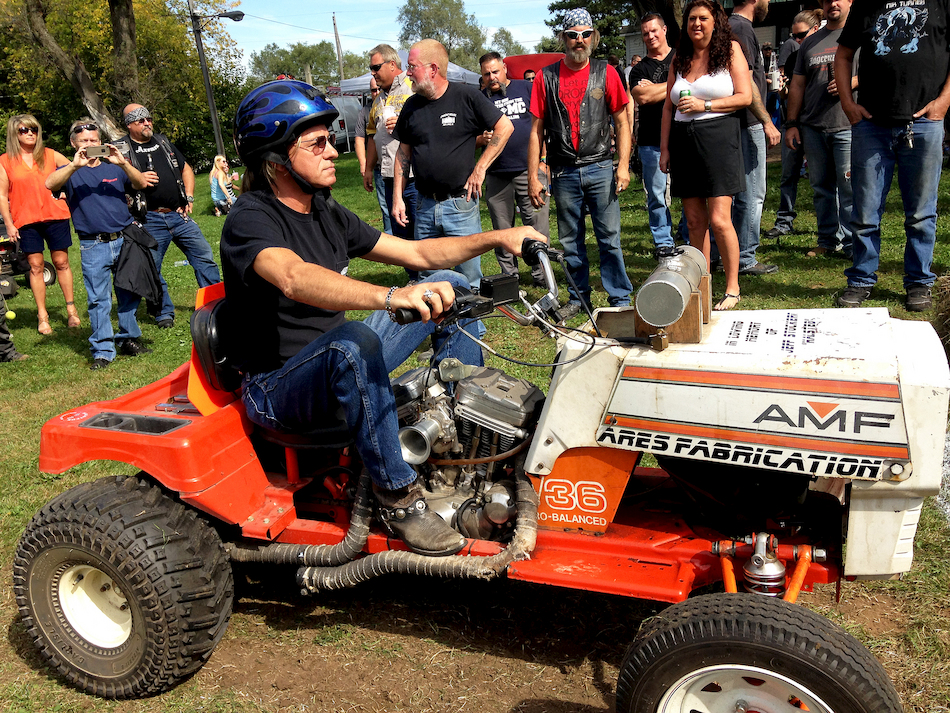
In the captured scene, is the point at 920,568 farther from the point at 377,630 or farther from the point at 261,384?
the point at 261,384

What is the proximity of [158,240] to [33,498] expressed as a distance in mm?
3750

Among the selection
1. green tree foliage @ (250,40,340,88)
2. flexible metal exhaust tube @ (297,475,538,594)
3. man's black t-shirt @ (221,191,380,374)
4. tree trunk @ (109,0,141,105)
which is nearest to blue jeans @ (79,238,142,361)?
man's black t-shirt @ (221,191,380,374)

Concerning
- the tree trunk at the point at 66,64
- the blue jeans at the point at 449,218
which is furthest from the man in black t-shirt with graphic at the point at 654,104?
the tree trunk at the point at 66,64

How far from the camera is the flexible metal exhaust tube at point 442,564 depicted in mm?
2975

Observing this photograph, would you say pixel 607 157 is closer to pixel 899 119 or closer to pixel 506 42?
pixel 899 119

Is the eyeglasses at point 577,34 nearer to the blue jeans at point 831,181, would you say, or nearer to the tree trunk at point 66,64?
the blue jeans at point 831,181

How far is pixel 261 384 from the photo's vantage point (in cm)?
328

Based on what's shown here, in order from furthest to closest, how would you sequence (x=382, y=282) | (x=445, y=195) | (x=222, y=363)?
(x=382, y=282)
(x=445, y=195)
(x=222, y=363)

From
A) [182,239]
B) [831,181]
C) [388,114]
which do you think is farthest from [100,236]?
[831,181]

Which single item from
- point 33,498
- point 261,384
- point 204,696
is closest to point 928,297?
point 261,384

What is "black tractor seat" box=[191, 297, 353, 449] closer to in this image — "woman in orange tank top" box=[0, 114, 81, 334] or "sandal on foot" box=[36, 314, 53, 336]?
"woman in orange tank top" box=[0, 114, 81, 334]

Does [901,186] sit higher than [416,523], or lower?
higher

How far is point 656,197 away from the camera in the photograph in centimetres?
760

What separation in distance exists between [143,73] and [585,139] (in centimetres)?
3168
